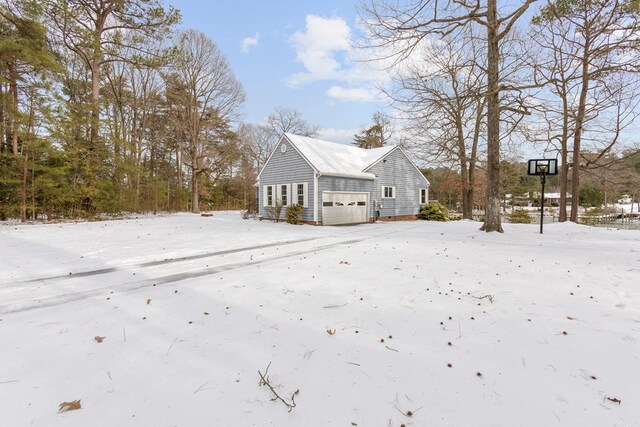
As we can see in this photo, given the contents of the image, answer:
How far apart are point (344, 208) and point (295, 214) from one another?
2.74 meters

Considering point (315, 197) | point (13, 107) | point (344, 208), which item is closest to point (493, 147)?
point (344, 208)

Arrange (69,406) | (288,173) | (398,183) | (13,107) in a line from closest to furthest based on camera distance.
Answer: (69,406)
(13,107)
(288,173)
(398,183)

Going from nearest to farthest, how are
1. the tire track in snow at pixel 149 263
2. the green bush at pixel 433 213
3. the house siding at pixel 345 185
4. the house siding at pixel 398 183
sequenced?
the tire track in snow at pixel 149 263 → the house siding at pixel 345 185 → the house siding at pixel 398 183 → the green bush at pixel 433 213

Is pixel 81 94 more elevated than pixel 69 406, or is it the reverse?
pixel 81 94

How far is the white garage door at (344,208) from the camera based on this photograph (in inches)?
575

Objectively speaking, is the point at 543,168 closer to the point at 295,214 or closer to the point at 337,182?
the point at 337,182

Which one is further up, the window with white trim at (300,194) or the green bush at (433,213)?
the window with white trim at (300,194)

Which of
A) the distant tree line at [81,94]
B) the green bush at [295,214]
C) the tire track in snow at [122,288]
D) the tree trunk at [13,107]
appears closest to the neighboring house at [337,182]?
the green bush at [295,214]

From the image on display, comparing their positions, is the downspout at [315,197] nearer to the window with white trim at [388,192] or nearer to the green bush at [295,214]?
the green bush at [295,214]

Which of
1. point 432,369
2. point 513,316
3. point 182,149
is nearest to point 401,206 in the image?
point 513,316

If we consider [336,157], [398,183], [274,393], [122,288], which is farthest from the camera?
[398,183]

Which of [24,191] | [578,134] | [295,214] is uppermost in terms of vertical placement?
[578,134]

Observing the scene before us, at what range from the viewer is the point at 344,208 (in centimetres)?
1545

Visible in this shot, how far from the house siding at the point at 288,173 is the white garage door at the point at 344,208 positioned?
0.79m
